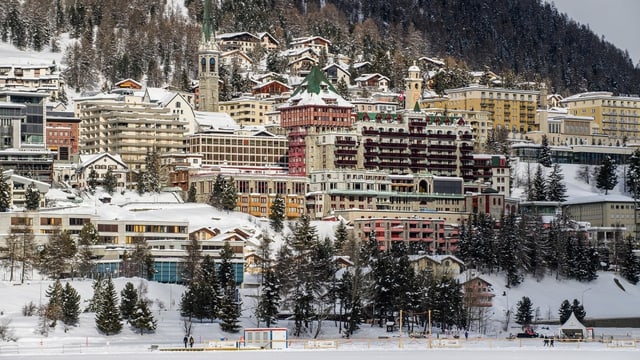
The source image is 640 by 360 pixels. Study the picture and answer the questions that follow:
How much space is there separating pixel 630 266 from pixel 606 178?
129 feet

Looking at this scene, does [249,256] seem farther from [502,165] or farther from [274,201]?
[502,165]

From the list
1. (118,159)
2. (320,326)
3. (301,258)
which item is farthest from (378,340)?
(118,159)

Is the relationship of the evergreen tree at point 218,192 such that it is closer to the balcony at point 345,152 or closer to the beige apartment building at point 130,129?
the beige apartment building at point 130,129

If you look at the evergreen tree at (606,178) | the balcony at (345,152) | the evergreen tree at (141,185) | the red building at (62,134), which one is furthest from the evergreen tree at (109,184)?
the evergreen tree at (606,178)

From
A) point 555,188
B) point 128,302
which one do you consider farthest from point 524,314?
point 555,188

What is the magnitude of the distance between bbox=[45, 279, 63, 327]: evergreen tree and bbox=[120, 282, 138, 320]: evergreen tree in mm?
4514

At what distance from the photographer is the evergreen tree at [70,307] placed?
11294 centimetres

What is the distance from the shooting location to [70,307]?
11331 centimetres

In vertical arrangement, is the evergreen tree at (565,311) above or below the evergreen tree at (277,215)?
below

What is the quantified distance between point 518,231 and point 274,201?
2459cm

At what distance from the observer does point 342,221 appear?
520 feet

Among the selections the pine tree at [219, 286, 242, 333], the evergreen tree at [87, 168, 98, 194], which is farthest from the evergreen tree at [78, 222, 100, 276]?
the evergreen tree at [87, 168, 98, 194]

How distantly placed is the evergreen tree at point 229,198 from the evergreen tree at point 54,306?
4274 cm

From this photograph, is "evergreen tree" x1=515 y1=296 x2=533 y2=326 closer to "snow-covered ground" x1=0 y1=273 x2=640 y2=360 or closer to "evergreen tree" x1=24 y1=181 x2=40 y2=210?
"snow-covered ground" x1=0 y1=273 x2=640 y2=360
